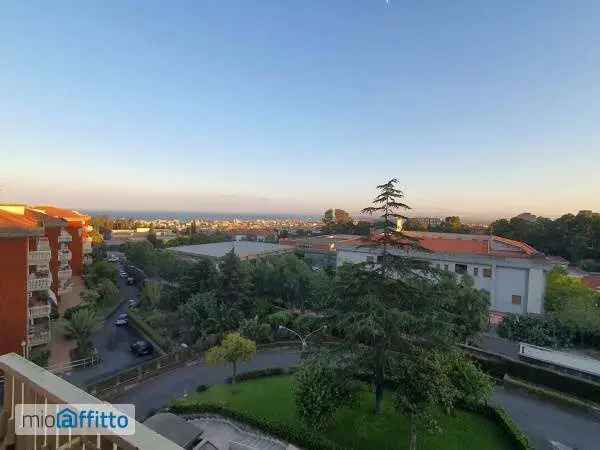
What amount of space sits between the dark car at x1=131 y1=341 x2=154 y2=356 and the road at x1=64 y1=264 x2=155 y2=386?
27 centimetres

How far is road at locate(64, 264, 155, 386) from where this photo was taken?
18.3 metres

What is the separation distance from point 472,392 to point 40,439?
12.1 meters

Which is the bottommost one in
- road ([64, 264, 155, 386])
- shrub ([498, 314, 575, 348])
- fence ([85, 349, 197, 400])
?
road ([64, 264, 155, 386])

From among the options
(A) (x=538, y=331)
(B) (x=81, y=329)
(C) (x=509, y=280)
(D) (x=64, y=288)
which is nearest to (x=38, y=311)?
(B) (x=81, y=329)

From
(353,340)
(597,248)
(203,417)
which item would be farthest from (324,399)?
(597,248)

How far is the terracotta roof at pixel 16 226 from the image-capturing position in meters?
17.3

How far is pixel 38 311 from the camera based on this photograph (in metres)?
19.8

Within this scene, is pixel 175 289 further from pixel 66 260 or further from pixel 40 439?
pixel 40 439

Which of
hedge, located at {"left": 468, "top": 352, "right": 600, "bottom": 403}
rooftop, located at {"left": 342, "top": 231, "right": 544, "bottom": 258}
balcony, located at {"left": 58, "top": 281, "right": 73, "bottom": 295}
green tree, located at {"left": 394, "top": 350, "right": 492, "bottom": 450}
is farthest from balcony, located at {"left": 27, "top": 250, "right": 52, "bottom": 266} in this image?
Answer: hedge, located at {"left": 468, "top": 352, "right": 600, "bottom": 403}

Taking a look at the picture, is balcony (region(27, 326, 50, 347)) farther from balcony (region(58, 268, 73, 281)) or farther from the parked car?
balcony (region(58, 268, 73, 281))

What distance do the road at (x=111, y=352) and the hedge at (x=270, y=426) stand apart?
6897 millimetres

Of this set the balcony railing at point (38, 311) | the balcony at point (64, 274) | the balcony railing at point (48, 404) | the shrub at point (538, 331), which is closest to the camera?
the balcony railing at point (48, 404)

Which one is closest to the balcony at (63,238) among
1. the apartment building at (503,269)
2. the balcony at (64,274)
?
the balcony at (64,274)

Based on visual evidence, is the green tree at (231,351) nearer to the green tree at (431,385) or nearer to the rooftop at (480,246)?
the green tree at (431,385)
